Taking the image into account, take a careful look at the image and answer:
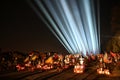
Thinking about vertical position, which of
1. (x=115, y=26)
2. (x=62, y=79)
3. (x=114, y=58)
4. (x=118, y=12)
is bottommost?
(x=62, y=79)

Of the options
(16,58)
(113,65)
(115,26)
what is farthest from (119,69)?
(16,58)

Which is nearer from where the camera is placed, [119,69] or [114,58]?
[119,69]

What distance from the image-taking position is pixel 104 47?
3944 centimetres

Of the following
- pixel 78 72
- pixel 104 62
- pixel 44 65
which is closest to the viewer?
pixel 78 72

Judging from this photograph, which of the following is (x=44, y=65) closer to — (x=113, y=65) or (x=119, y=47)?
(x=113, y=65)

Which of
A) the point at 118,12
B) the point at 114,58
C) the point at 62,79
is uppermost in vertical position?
the point at 118,12

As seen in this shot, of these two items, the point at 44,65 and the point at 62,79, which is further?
the point at 44,65

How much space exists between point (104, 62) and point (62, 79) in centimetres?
966

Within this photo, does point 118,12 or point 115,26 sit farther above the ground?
point 118,12

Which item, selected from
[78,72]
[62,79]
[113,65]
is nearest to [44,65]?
[78,72]

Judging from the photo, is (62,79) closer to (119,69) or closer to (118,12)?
(119,69)

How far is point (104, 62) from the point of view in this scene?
26.9 meters

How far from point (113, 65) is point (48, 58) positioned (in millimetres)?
8299

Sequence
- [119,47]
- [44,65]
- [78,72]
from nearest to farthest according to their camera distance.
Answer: [78,72], [44,65], [119,47]
